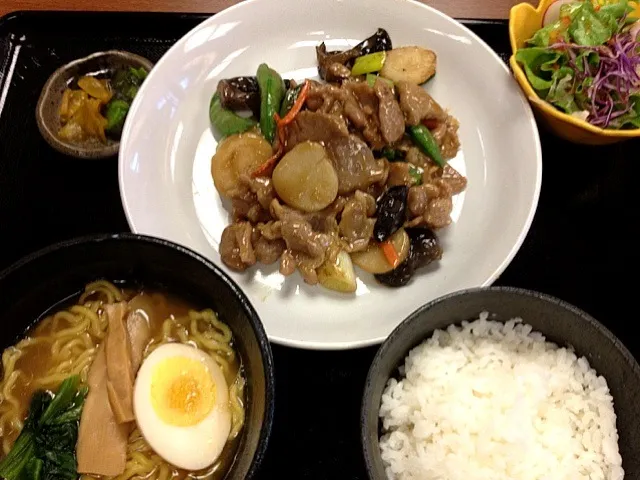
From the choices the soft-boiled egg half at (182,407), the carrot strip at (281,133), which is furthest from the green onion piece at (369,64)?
the soft-boiled egg half at (182,407)

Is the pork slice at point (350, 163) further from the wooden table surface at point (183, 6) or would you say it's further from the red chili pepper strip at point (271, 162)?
the wooden table surface at point (183, 6)

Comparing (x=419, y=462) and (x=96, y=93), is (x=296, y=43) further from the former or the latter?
(x=419, y=462)

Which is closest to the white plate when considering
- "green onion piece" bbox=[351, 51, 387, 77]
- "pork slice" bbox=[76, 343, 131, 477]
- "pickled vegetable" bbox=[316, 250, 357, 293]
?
"pickled vegetable" bbox=[316, 250, 357, 293]

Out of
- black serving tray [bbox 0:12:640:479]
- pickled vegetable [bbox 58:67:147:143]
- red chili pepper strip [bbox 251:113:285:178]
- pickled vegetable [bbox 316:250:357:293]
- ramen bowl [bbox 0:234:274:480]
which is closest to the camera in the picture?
ramen bowl [bbox 0:234:274:480]

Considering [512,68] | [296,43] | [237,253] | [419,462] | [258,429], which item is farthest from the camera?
[296,43]

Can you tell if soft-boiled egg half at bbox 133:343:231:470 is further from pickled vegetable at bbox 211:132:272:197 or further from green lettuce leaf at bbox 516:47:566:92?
green lettuce leaf at bbox 516:47:566:92

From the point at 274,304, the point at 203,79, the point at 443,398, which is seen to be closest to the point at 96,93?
the point at 203,79
